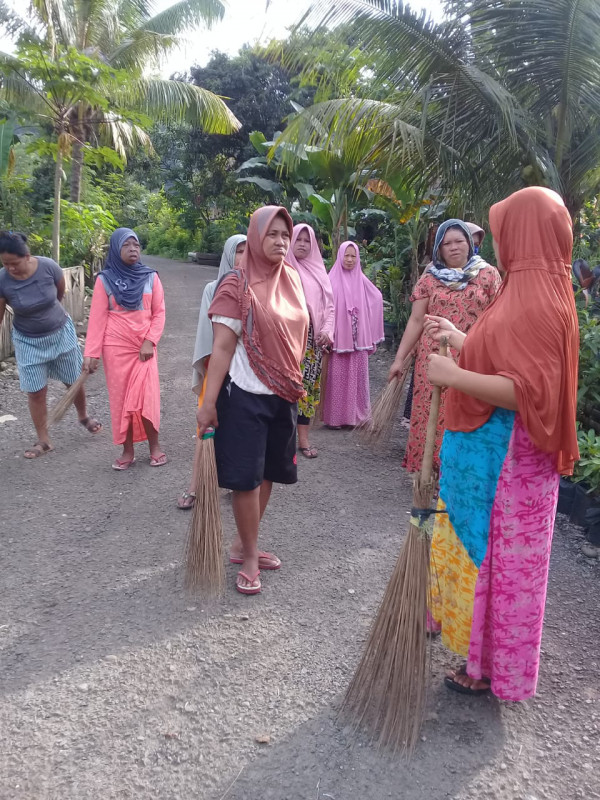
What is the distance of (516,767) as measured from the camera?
2.13 metres

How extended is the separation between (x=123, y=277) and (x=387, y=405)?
6.83 ft

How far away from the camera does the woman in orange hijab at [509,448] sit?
6.58ft

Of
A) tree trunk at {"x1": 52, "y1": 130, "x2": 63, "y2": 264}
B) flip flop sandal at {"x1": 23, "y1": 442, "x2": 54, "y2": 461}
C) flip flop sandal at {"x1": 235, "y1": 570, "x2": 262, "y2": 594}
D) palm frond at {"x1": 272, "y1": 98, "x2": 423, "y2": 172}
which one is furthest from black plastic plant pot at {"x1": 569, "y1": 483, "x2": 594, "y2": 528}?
tree trunk at {"x1": 52, "y1": 130, "x2": 63, "y2": 264}

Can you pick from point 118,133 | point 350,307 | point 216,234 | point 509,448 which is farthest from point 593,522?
point 216,234

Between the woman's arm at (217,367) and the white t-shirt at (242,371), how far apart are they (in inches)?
0.9

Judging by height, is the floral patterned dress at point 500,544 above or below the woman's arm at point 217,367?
below

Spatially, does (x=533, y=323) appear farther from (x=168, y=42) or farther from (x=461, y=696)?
(x=168, y=42)

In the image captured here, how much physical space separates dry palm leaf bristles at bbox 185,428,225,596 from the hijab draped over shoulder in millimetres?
1964

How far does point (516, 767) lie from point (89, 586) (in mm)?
2087

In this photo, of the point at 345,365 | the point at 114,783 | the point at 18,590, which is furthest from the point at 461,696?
the point at 345,365

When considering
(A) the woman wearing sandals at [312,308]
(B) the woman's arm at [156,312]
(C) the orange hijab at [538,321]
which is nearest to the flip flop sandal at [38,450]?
(B) the woman's arm at [156,312]

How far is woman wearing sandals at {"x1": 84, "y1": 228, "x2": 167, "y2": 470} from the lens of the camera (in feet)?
15.2

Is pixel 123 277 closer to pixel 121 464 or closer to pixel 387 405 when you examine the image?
pixel 121 464

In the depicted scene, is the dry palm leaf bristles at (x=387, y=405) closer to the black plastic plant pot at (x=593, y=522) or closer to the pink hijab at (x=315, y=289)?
the pink hijab at (x=315, y=289)
